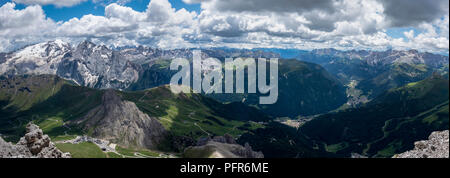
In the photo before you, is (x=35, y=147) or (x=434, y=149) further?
(x=35, y=147)

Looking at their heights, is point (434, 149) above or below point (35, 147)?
above

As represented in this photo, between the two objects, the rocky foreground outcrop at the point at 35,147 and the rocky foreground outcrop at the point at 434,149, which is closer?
the rocky foreground outcrop at the point at 434,149

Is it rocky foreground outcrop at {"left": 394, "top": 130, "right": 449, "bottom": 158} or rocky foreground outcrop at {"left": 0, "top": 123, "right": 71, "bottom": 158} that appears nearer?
rocky foreground outcrop at {"left": 394, "top": 130, "right": 449, "bottom": 158}
